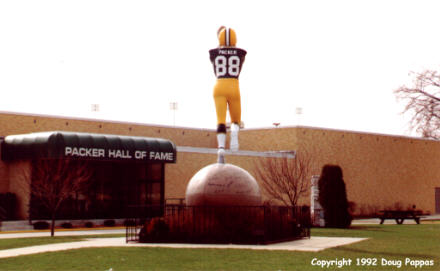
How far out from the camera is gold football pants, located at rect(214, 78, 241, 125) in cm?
2116

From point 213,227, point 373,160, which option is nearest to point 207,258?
point 213,227

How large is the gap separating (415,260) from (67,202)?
23.0 meters

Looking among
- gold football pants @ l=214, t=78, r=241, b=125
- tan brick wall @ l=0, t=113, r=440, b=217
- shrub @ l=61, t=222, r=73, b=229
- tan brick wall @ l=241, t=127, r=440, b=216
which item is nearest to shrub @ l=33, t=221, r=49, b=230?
shrub @ l=61, t=222, r=73, b=229

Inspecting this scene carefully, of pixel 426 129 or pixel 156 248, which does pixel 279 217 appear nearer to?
pixel 156 248

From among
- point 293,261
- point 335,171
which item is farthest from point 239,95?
point 335,171

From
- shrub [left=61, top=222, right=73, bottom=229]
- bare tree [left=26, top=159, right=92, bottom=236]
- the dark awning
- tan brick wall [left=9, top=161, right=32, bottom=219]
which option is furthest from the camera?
tan brick wall [left=9, top=161, right=32, bottom=219]

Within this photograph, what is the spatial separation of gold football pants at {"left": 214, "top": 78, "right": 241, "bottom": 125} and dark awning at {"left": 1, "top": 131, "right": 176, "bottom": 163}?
41.2 ft

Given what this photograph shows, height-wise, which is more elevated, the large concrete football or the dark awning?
the dark awning

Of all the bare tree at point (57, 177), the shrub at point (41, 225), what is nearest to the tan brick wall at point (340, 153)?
the bare tree at point (57, 177)

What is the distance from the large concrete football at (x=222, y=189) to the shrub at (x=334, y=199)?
34.2 feet

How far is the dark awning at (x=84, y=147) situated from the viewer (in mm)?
31359

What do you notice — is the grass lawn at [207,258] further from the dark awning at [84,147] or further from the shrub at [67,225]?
the shrub at [67,225]

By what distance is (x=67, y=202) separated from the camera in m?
34.1

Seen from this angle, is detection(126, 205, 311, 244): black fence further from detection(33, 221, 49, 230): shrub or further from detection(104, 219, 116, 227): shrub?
detection(104, 219, 116, 227): shrub
